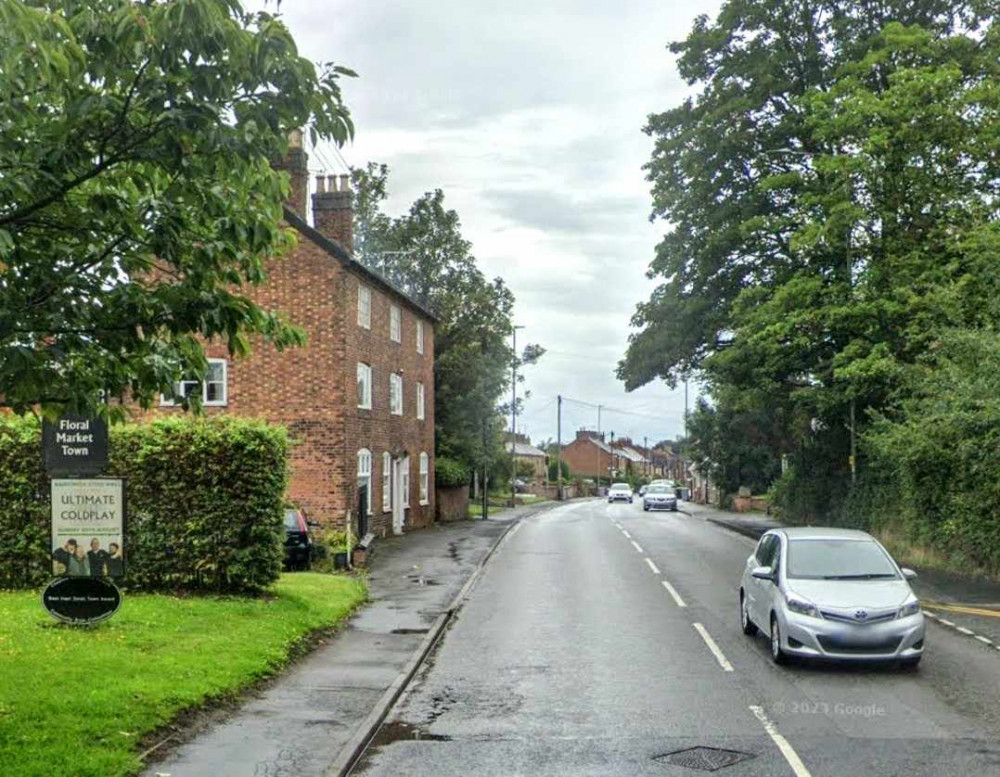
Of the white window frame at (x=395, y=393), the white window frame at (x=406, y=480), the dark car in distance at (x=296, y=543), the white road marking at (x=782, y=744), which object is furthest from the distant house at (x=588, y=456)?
the white road marking at (x=782, y=744)

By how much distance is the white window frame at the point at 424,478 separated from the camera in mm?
40156

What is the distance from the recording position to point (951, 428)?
19.9 metres

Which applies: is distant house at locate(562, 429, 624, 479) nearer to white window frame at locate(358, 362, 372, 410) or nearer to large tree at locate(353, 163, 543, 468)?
large tree at locate(353, 163, 543, 468)

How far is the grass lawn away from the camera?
7609mm

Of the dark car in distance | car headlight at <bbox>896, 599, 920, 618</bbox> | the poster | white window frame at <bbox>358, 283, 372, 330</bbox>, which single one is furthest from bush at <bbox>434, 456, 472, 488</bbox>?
car headlight at <bbox>896, 599, 920, 618</bbox>

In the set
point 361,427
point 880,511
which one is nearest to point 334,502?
point 361,427

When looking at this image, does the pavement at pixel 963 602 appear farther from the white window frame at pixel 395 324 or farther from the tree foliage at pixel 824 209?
the white window frame at pixel 395 324

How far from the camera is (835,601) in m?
11.5

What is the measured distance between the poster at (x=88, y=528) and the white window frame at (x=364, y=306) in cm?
1754

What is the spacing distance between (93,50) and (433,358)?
37.6m

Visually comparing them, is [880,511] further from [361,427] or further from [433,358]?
[433,358]

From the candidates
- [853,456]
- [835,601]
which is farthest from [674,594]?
[853,456]

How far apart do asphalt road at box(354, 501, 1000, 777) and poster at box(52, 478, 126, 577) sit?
423 centimetres

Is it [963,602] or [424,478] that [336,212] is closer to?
[424,478]
